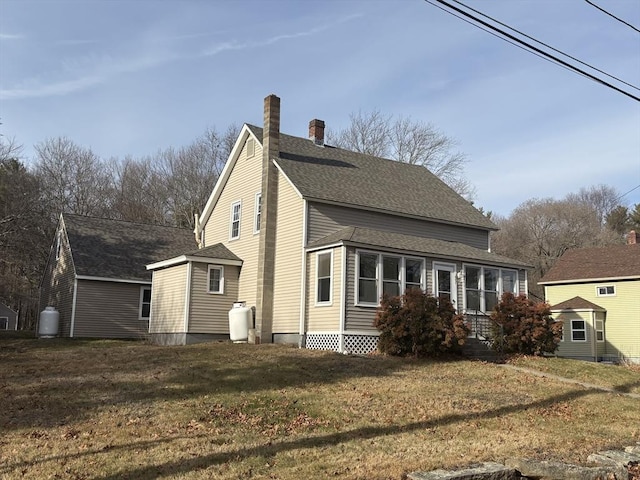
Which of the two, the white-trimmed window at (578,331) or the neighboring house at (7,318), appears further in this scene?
the neighboring house at (7,318)

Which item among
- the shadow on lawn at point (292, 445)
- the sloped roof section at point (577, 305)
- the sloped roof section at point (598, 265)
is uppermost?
the sloped roof section at point (598, 265)

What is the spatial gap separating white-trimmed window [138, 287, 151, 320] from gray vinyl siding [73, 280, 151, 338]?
0.14 metres

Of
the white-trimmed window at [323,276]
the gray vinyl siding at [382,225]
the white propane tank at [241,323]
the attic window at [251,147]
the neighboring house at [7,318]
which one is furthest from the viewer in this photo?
the neighboring house at [7,318]

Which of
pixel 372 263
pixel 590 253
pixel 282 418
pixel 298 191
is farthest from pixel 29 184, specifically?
pixel 590 253

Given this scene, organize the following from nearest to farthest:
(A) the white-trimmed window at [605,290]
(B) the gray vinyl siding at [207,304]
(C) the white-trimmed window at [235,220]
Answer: (B) the gray vinyl siding at [207,304] → (C) the white-trimmed window at [235,220] → (A) the white-trimmed window at [605,290]

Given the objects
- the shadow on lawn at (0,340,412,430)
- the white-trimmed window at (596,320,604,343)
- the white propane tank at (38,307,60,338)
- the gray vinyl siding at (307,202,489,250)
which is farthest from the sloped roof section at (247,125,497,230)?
the white propane tank at (38,307,60,338)

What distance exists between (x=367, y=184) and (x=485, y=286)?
19.2ft

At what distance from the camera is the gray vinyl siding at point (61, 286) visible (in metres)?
27.1

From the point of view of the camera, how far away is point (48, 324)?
1050 inches

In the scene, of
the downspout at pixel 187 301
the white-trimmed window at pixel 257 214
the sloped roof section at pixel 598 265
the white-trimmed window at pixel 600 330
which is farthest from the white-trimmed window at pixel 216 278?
the sloped roof section at pixel 598 265

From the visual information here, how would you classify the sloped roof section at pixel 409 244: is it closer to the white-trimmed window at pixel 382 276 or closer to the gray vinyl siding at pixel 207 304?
the white-trimmed window at pixel 382 276

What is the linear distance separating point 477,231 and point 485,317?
15.5 feet

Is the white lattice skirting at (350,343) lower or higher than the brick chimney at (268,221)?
lower

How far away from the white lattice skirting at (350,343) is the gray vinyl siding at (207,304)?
4749 mm
